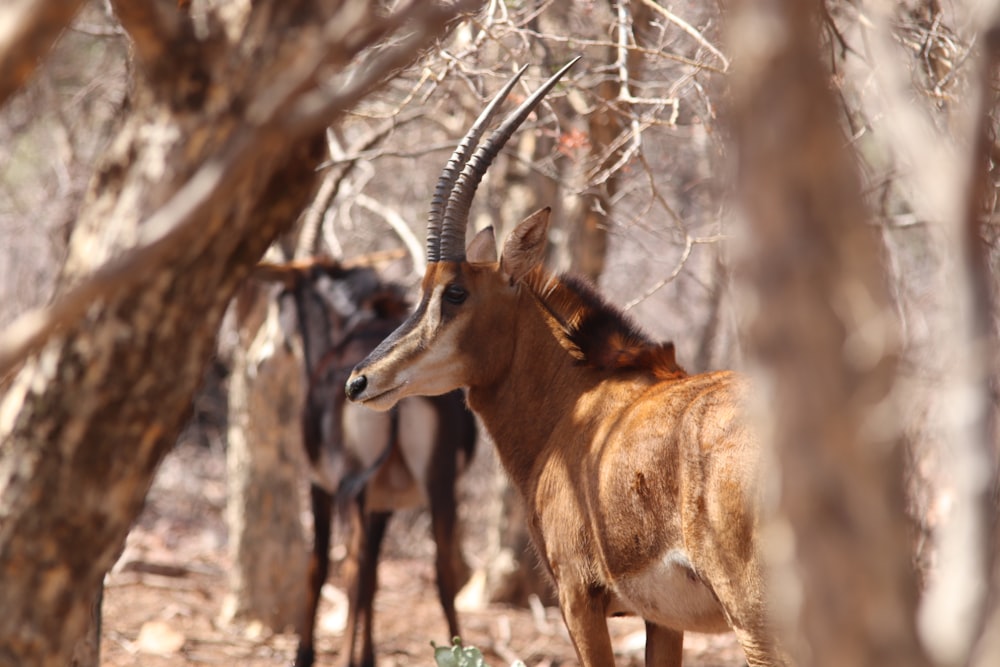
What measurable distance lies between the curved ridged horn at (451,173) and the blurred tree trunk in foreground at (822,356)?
3.41 m

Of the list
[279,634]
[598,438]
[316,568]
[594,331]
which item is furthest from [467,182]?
[279,634]

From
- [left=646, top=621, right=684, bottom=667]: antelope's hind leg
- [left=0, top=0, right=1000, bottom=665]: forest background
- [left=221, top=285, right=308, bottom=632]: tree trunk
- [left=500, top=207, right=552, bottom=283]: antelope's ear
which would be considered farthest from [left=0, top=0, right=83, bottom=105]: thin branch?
[left=221, top=285, right=308, bottom=632]: tree trunk

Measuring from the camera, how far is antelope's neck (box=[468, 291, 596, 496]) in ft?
16.3

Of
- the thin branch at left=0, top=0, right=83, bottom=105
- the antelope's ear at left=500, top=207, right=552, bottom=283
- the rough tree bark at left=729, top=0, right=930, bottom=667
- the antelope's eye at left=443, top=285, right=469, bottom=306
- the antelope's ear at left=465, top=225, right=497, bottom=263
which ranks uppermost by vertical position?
the antelope's ear at left=465, top=225, right=497, bottom=263

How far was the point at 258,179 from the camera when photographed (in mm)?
2717

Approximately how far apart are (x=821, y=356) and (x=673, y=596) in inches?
99.4

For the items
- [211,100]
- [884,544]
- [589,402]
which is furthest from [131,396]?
[589,402]

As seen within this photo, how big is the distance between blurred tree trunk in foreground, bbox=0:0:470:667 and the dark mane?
2.46 m

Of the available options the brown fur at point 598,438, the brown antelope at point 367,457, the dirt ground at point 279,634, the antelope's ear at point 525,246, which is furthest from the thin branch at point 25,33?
the dirt ground at point 279,634

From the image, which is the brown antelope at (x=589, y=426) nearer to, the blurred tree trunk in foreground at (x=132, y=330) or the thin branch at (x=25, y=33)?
the blurred tree trunk in foreground at (x=132, y=330)

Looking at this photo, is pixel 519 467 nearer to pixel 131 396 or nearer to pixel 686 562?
pixel 686 562

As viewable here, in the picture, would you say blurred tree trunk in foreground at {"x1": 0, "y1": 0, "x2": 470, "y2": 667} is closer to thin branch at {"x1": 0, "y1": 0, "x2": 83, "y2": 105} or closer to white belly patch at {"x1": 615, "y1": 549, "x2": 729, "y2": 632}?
thin branch at {"x1": 0, "y1": 0, "x2": 83, "y2": 105}

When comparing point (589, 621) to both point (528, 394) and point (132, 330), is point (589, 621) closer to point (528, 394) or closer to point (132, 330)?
point (528, 394)

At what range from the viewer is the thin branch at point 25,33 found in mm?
2107
